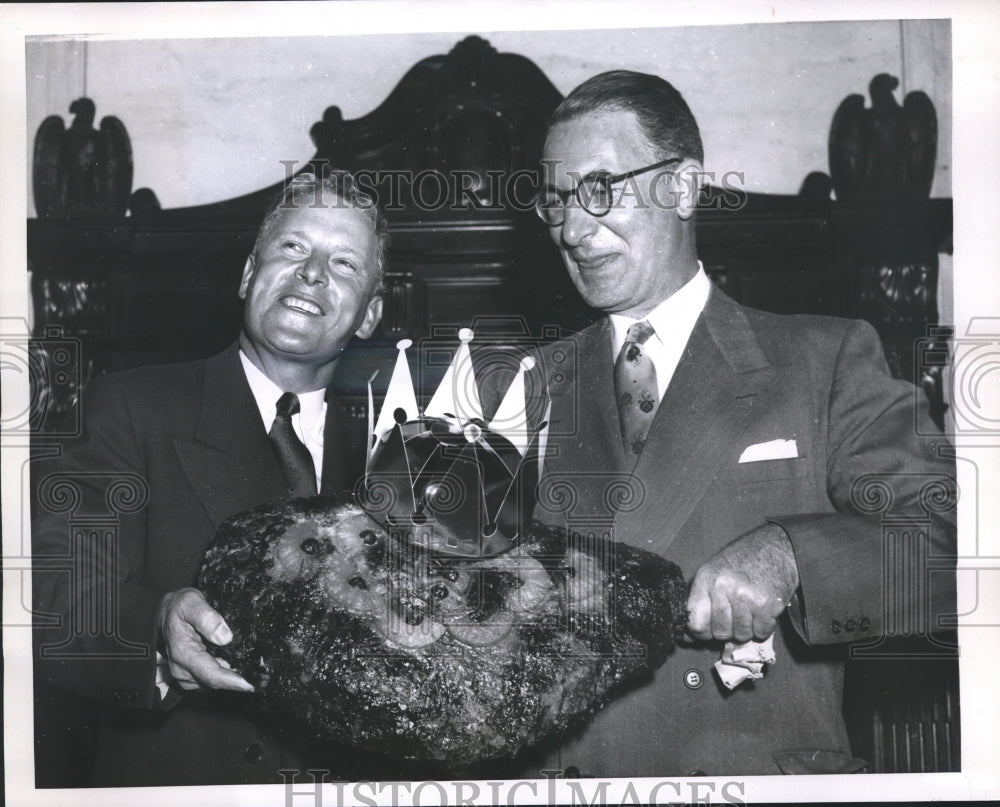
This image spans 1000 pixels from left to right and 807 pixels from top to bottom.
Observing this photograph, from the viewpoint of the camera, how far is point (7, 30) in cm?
304

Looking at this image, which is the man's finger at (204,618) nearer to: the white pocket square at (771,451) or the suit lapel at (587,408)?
the suit lapel at (587,408)

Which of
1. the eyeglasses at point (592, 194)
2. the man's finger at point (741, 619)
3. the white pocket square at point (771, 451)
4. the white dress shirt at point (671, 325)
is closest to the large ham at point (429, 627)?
the man's finger at point (741, 619)

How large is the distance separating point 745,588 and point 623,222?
0.96m

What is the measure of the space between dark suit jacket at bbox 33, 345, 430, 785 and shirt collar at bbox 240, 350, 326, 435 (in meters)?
0.02

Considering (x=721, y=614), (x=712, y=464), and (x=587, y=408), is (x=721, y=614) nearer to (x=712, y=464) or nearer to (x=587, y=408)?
(x=712, y=464)

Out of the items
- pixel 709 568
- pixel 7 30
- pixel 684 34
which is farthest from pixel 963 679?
pixel 7 30

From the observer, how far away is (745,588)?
2.80 m

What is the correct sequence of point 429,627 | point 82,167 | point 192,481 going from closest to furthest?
point 429,627, point 192,481, point 82,167

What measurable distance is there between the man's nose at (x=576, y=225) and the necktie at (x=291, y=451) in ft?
2.64

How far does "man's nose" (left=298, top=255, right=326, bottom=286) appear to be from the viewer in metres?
2.88

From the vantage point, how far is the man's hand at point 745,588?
9.15ft

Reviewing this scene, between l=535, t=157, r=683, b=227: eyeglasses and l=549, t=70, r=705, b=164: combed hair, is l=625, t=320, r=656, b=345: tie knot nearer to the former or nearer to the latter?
l=535, t=157, r=683, b=227: eyeglasses

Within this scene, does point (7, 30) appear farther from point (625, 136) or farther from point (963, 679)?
point (963, 679)

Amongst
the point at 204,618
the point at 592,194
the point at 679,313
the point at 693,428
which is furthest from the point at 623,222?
the point at 204,618
